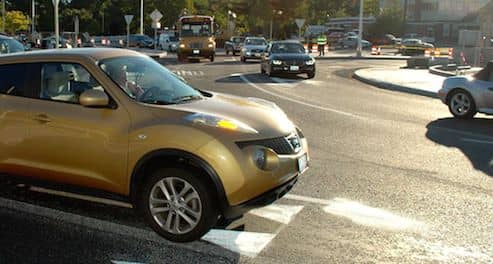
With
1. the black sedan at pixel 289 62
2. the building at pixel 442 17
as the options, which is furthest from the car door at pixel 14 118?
the building at pixel 442 17

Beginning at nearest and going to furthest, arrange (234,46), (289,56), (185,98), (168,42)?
(185,98) → (289,56) → (234,46) → (168,42)

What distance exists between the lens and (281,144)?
Answer: 16.7 ft

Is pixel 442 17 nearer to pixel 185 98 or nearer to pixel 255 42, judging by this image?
pixel 255 42

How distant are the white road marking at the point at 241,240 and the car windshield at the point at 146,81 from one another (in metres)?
1.27

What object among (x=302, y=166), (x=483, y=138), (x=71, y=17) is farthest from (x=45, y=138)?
(x=71, y=17)

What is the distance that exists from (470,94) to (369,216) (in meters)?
7.89

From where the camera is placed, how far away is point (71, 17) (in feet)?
309

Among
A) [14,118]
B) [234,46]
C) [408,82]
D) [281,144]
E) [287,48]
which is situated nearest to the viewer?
[281,144]

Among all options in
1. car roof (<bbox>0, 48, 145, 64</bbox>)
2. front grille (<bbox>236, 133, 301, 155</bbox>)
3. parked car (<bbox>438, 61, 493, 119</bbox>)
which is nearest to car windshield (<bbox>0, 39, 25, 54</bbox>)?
car roof (<bbox>0, 48, 145, 64</bbox>)

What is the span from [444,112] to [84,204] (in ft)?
34.2

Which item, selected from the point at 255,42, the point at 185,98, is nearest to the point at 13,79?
the point at 185,98

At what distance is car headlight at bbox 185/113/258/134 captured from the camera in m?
4.91

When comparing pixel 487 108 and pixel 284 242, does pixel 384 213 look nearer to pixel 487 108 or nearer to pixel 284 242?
pixel 284 242

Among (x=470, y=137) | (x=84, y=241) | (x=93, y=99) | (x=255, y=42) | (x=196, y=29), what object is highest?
(x=196, y=29)
